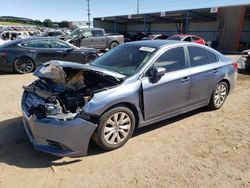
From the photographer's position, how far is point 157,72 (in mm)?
3945

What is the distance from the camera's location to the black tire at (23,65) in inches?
372

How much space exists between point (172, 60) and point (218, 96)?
5.58 ft

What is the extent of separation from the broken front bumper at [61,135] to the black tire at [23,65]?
269 inches

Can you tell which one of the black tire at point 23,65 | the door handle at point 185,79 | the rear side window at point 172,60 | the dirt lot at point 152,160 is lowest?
the dirt lot at point 152,160

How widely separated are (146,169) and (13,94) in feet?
16.2

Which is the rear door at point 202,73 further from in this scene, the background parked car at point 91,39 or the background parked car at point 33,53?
the background parked car at point 91,39

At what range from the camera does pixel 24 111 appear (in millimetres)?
3775

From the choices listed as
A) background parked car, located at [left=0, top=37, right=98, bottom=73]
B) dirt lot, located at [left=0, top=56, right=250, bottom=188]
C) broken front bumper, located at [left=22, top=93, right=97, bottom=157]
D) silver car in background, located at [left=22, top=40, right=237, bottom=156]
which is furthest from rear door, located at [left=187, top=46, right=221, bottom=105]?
background parked car, located at [left=0, top=37, right=98, bottom=73]

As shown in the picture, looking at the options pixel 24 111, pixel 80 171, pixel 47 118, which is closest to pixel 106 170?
pixel 80 171

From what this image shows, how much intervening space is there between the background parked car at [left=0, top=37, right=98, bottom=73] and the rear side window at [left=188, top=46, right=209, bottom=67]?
20.6 feet

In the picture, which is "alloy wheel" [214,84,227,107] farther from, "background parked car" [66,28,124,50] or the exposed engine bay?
"background parked car" [66,28,124,50]

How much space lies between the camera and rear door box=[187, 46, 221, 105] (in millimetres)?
4727

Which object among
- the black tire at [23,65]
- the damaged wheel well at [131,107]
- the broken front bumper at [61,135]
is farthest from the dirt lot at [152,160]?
the black tire at [23,65]

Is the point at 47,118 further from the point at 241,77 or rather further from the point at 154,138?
the point at 241,77
